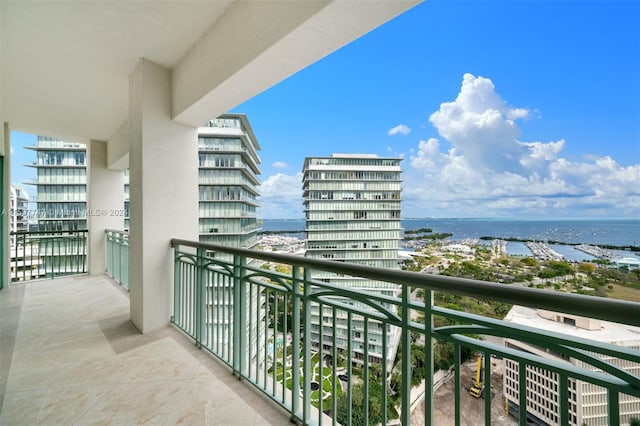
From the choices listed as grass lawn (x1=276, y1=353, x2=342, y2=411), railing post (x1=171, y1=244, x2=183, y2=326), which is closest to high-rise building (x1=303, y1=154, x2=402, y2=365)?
railing post (x1=171, y1=244, x2=183, y2=326)

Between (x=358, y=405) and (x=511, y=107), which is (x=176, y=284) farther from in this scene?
(x=511, y=107)

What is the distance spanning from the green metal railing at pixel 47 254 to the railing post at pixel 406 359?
22.4ft

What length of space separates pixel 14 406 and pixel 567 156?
29.9ft

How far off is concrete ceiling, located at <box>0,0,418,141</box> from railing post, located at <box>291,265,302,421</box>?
58.2 inches

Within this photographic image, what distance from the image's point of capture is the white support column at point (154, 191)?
279 cm

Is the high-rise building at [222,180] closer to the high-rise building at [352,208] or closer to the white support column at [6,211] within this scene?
the high-rise building at [352,208]

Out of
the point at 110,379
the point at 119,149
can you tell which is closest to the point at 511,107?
the point at 119,149

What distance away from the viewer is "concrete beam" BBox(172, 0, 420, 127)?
1481 mm

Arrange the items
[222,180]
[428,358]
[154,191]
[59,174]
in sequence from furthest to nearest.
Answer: [59,174] → [222,180] → [154,191] → [428,358]

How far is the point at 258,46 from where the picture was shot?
1.86 metres

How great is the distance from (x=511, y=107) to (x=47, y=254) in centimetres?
1286

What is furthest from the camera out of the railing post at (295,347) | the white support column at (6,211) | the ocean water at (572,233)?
the white support column at (6,211)

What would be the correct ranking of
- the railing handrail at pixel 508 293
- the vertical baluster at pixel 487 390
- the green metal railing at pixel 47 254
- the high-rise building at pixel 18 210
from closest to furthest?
the railing handrail at pixel 508 293
the vertical baluster at pixel 487 390
the high-rise building at pixel 18 210
the green metal railing at pixel 47 254

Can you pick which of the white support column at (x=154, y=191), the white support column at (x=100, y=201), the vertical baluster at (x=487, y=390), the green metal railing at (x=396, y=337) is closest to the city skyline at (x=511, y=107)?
the white support column at (x=154, y=191)
